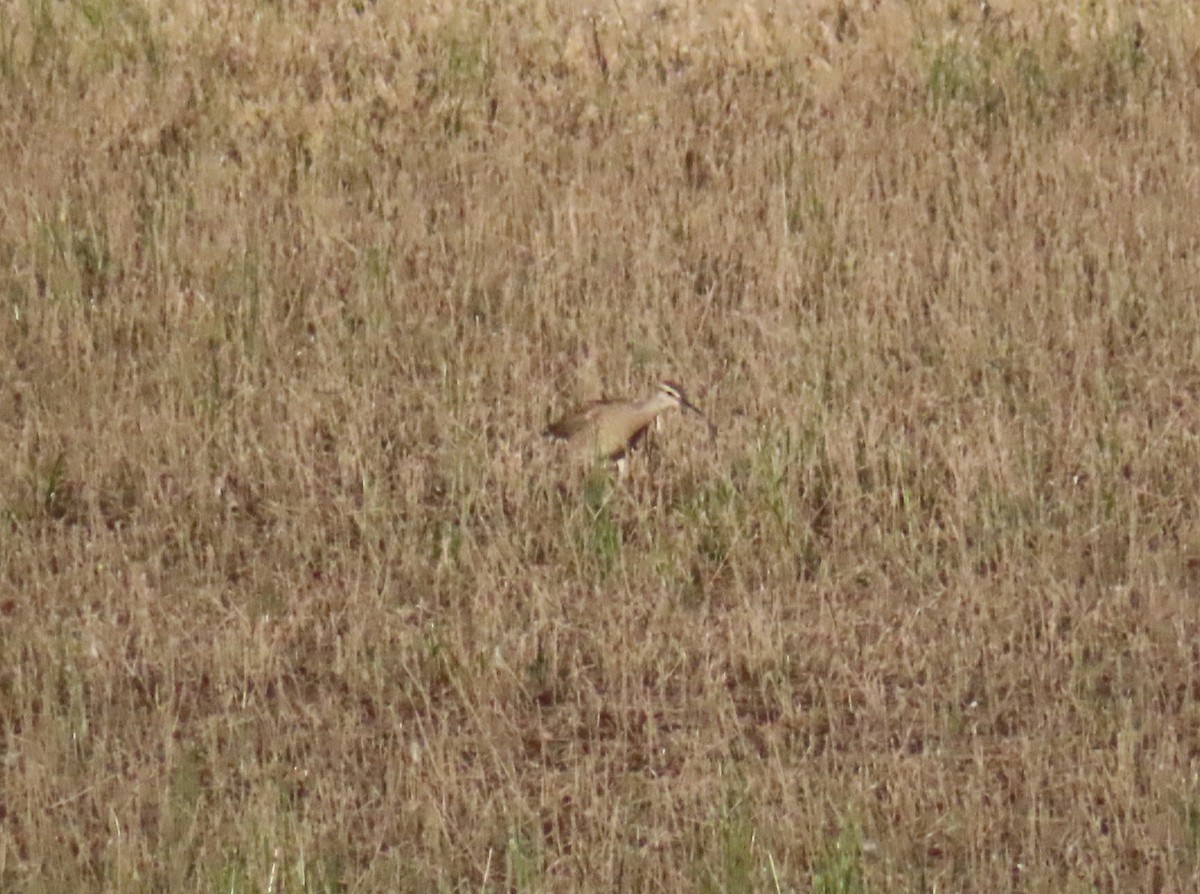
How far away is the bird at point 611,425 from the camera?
7.17m

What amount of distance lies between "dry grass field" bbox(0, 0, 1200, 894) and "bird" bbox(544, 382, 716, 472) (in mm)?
95

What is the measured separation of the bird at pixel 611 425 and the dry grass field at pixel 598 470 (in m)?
0.09

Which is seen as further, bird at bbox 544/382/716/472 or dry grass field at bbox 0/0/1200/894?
bird at bbox 544/382/716/472

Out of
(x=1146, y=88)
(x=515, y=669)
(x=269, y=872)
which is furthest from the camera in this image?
(x=1146, y=88)

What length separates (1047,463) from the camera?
283 inches

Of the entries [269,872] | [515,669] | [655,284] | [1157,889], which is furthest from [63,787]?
[655,284]

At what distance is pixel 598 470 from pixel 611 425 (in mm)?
191

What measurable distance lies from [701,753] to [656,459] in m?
1.95

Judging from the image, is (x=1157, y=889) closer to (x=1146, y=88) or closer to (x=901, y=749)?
(x=901, y=749)

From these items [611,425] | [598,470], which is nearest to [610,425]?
[611,425]

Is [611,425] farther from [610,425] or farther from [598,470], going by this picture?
[598,470]

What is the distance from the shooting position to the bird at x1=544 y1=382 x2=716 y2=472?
7168 millimetres

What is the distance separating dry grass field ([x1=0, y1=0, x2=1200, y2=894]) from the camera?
528 cm

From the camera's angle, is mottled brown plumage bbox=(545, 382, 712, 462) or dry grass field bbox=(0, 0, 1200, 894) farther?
mottled brown plumage bbox=(545, 382, 712, 462)
